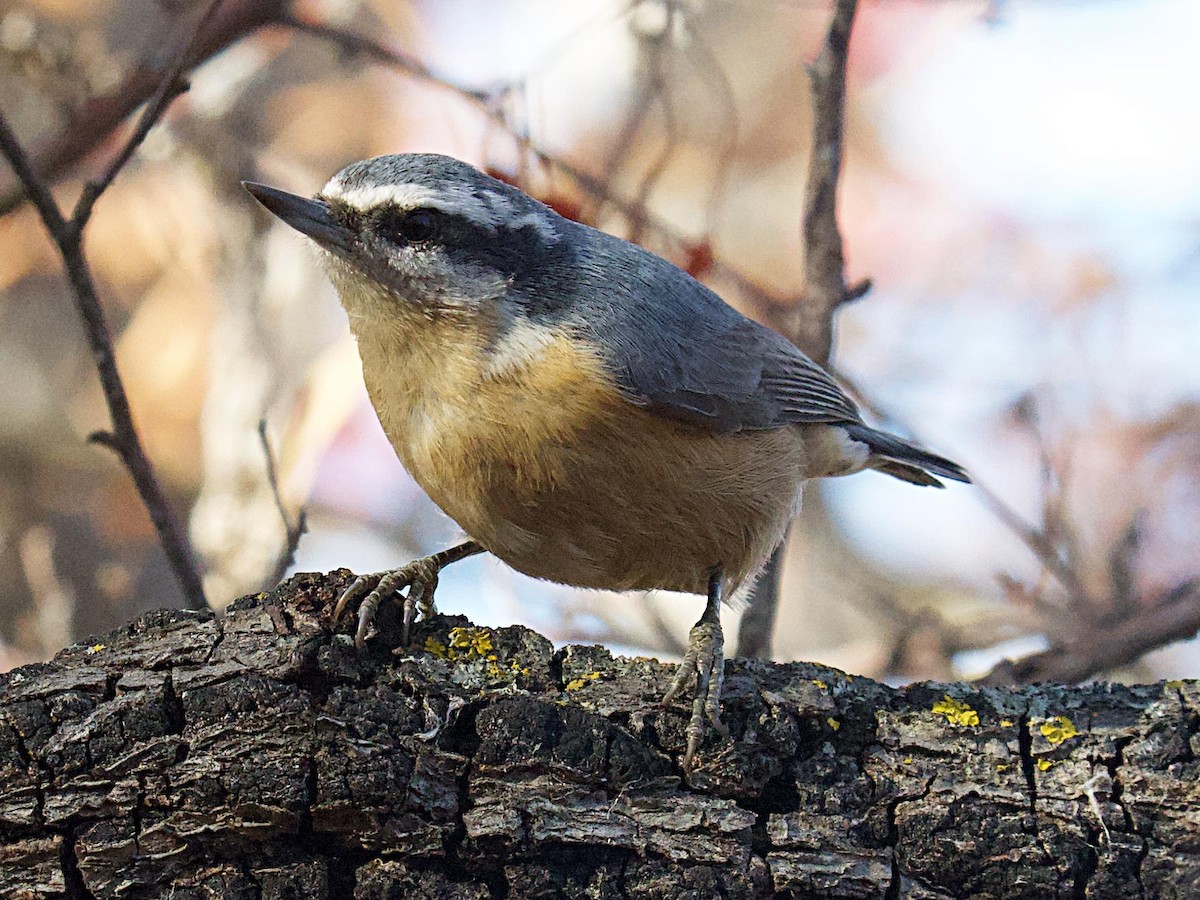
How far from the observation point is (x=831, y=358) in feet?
13.0

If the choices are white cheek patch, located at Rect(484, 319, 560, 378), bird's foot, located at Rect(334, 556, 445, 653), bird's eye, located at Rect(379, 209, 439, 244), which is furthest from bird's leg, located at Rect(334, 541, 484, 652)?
bird's eye, located at Rect(379, 209, 439, 244)

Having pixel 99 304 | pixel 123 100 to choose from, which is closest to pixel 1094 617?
pixel 99 304

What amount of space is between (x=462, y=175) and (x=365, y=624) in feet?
3.59

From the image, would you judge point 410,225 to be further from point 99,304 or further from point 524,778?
point 524,778

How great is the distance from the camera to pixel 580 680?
242cm

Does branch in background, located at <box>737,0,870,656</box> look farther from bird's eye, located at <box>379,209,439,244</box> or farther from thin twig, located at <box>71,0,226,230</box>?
thin twig, located at <box>71,0,226,230</box>

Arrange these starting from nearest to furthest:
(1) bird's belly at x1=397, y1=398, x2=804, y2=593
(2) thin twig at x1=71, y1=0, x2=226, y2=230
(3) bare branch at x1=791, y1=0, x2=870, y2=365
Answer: (1) bird's belly at x1=397, y1=398, x2=804, y2=593
(2) thin twig at x1=71, y1=0, x2=226, y2=230
(3) bare branch at x1=791, y1=0, x2=870, y2=365

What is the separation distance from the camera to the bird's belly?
2.63 m

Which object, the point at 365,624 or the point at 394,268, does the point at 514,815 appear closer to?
the point at 365,624

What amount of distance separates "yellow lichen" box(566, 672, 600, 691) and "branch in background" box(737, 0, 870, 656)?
1224 mm

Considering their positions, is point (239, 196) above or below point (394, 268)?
above

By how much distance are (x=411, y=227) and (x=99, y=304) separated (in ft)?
2.63

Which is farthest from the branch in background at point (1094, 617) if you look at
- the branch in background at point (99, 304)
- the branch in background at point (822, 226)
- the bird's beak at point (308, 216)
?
the branch in background at point (99, 304)

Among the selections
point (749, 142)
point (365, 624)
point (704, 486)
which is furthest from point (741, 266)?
point (365, 624)
